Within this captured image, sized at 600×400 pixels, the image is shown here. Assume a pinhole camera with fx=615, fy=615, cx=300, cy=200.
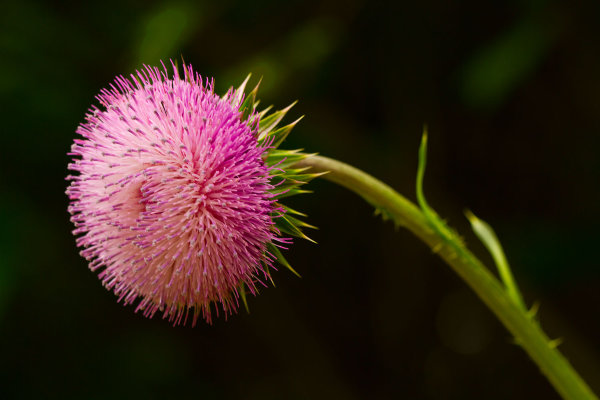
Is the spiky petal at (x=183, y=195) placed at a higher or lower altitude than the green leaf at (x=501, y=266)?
higher

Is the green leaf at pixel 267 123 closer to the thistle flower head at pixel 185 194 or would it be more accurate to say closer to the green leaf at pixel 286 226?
the thistle flower head at pixel 185 194

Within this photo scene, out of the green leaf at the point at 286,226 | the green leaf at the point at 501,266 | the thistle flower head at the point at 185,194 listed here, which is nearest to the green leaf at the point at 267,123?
the thistle flower head at the point at 185,194

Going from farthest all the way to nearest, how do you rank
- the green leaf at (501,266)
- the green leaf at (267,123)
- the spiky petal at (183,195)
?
the green leaf at (501,266) < the green leaf at (267,123) < the spiky petal at (183,195)

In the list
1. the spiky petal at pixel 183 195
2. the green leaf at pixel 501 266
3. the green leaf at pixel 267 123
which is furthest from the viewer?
the green leaf at pixel 501 266

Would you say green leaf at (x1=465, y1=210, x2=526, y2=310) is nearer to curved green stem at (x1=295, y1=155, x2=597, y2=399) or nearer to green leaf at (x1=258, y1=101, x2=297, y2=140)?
curved green stem at (x1=295, y1=155, x2=597, y2=399)

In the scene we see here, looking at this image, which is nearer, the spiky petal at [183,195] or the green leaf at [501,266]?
the spiky petal at [183,195]

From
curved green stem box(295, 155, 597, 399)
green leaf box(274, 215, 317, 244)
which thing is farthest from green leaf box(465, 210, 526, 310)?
green leaf box(274, 215, 317, 244)

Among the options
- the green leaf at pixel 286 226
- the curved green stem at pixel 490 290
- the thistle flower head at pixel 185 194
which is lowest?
the curved green stem at pixel 490 290

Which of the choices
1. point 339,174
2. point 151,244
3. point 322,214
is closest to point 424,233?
point 339,174
